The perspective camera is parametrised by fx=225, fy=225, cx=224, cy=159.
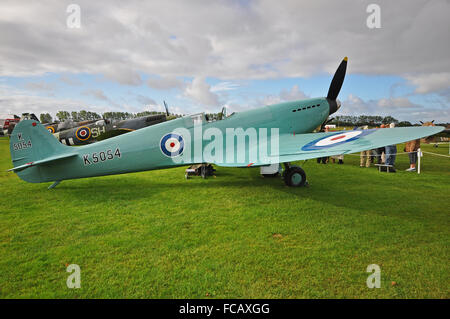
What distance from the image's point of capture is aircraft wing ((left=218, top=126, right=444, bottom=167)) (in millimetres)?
3905

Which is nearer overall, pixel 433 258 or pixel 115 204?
pixel 433 258

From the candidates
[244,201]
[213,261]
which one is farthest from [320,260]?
[244,201]

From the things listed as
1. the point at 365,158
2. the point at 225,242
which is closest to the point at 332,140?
the point at 225,242

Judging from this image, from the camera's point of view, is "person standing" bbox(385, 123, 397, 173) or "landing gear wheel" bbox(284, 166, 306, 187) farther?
"person standing" bbox(385, 123, 397, 173)

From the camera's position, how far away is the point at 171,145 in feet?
18.5

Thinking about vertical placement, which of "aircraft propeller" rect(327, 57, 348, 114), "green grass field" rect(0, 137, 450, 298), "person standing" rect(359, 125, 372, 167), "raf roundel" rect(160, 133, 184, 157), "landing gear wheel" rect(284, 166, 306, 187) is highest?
"aircraft propeller" rect(327, 57, 348, 114)

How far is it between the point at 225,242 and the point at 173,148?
322cm

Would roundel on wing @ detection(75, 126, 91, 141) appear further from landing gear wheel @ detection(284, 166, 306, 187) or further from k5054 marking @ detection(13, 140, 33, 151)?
landing gear wheel @ detection(284, 166, 306, 187)

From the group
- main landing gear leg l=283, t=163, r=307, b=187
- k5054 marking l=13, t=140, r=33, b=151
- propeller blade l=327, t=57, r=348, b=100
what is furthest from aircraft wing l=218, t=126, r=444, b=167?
k5054 marking l=13, t=140, r=33, b=151

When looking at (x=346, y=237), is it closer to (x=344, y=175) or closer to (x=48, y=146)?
(x=344, y=175)

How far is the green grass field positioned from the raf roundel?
1031 millimetres

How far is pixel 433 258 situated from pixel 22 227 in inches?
226

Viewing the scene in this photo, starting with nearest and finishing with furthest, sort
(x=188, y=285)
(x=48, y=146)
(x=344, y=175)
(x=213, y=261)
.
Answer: (x=188, y=285)
(x=213, y=261)
(x=48, y=146)
(x=344, y=175)

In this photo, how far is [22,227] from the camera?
3562 mm
